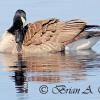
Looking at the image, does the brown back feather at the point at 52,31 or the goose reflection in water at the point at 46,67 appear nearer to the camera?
the goose reflection in water at the point at 46,67

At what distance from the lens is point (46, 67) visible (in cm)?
1872

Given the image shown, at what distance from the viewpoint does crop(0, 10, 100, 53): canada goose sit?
2405cm

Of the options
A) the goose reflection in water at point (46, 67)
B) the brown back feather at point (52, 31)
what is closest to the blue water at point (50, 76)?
the goose reflection in water at point (46, 67)

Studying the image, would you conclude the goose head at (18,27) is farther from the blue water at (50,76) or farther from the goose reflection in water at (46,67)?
the blue water at (50,76)

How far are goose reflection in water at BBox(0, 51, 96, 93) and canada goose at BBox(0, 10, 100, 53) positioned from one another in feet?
4.42

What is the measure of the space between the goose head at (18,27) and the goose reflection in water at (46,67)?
5.81 ft

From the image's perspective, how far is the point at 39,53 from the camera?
23234 mm

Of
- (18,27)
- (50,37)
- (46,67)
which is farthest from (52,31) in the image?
(46,67)

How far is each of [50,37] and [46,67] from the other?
5941mm

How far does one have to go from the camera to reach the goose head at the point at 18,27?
24375 mm

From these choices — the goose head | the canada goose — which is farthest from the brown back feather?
the goose head

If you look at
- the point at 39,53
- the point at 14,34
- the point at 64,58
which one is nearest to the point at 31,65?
the point at 64,58

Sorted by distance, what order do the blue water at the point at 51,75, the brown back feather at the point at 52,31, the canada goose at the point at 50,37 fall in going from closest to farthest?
the blue water at the point at 51,75 → the canada goose at the point at 50,37 → the brown back feather at the point at 52,31

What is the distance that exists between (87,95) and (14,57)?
23.7 feet
